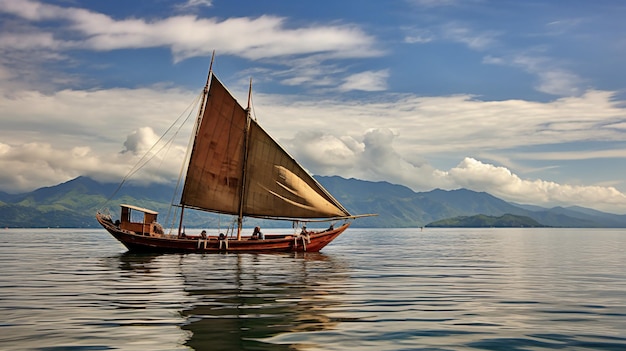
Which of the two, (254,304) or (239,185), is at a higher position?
(239,185)

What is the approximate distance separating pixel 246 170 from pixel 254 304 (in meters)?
45.9

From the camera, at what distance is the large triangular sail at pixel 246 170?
2766 inches

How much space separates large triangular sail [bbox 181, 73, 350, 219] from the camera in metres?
70.2

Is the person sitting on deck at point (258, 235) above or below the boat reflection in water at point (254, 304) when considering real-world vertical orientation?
above

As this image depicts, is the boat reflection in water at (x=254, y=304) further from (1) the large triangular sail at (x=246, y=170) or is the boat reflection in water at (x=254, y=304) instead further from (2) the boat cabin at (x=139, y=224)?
(2) the boat cabin at (x=139, y=224)

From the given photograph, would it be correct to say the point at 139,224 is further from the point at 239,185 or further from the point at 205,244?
the point at 239,185

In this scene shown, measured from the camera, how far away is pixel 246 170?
234 feet

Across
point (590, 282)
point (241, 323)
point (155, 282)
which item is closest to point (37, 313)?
point (241, 323)

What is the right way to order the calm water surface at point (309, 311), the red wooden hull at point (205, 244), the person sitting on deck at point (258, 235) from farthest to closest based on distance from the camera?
the person sitting on deck at point (258, 235)
the red wooden hull at point (205, 244)
the calm water surface at point (309, 311)

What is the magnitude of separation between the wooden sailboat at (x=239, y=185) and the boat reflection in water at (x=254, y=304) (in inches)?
944

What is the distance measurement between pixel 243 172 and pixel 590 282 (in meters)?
43.2

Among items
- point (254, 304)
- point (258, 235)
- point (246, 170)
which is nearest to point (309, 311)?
point (254, 304)

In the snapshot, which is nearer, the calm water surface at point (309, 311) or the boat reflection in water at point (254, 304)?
the calm water surface at point (309, 311)

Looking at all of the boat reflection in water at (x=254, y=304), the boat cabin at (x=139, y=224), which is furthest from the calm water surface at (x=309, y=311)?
the boat cabin at (x=139, y=224)
